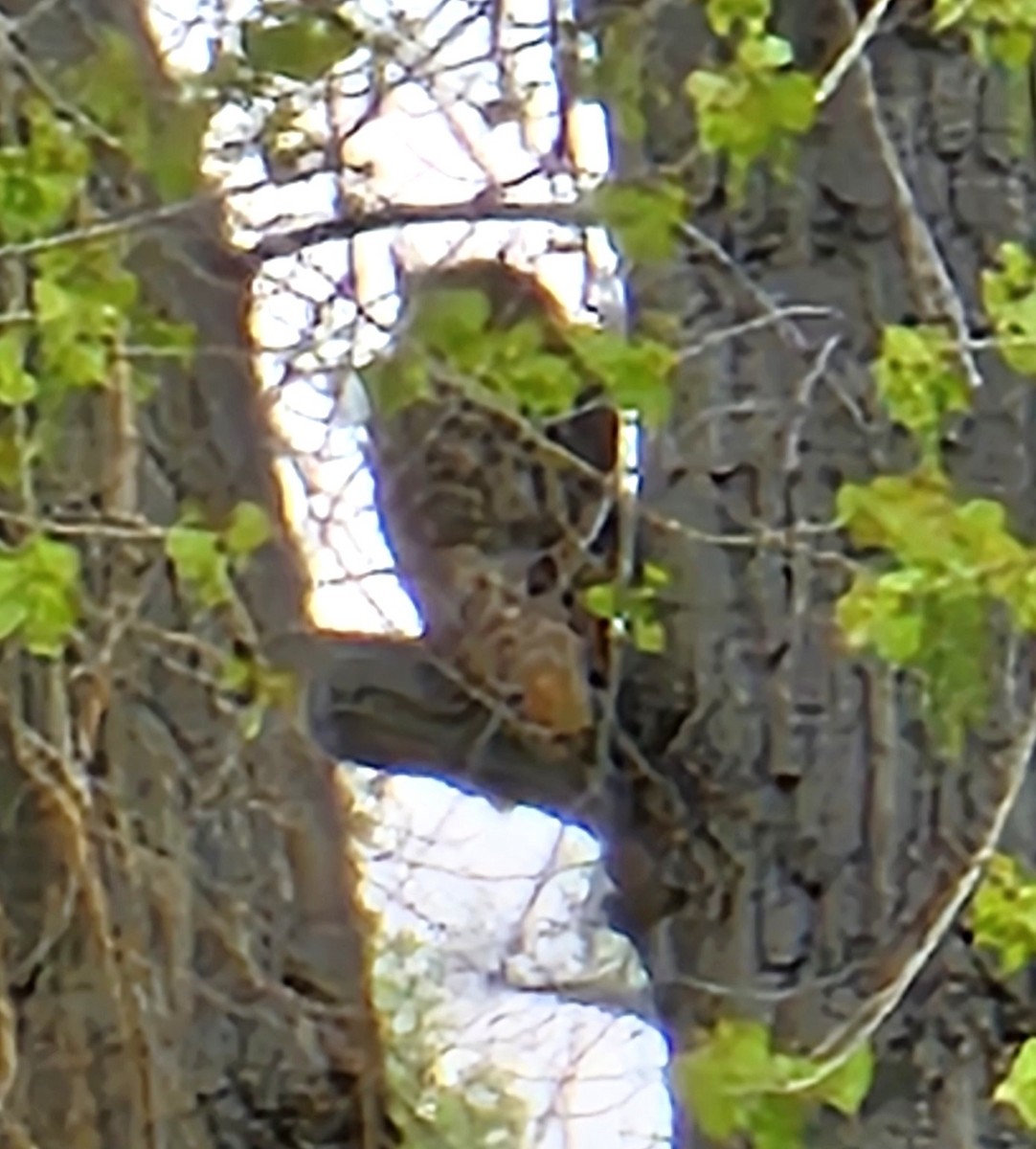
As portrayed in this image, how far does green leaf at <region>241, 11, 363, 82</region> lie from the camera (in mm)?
1092

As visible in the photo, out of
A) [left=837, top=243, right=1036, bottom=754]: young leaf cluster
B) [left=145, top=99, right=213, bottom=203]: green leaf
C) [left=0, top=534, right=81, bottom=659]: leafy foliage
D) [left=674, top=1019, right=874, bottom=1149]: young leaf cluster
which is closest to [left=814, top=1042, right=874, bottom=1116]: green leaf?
[left=674, top=1019, right=874, bottom=1149]: young leaf cluster

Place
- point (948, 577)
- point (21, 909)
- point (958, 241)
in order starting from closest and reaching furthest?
1. point (948, 577)
2. point (958, 241)
3. point (21, 909)

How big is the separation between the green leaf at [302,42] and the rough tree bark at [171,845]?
0.07m

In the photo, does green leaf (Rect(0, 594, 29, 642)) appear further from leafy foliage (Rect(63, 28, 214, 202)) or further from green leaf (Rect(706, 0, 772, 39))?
green leaf (Rect(706, 0, 772, 39))

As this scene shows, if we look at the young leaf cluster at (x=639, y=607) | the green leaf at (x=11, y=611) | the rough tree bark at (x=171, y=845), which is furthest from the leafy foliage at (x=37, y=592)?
the young leaf cluster at (x=639, y=607)

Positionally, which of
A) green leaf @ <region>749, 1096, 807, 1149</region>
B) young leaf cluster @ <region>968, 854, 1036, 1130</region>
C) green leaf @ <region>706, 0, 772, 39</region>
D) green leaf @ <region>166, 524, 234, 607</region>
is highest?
green leaf @ <region>706, 0, 772, 39</region>

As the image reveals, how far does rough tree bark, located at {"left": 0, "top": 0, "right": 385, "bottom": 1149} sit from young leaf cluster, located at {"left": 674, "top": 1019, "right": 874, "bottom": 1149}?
286 mm

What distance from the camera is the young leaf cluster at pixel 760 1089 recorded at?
0.99m

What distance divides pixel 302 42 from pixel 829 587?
14.8 inches

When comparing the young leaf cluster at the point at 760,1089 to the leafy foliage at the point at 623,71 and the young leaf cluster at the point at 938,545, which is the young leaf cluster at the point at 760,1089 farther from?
the leafy foliage at the point at 623,71

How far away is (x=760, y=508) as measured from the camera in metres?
1.07

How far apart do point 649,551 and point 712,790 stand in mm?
123

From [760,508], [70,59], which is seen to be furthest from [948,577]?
[70,59]

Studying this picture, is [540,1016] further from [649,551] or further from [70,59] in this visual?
[70,59]
